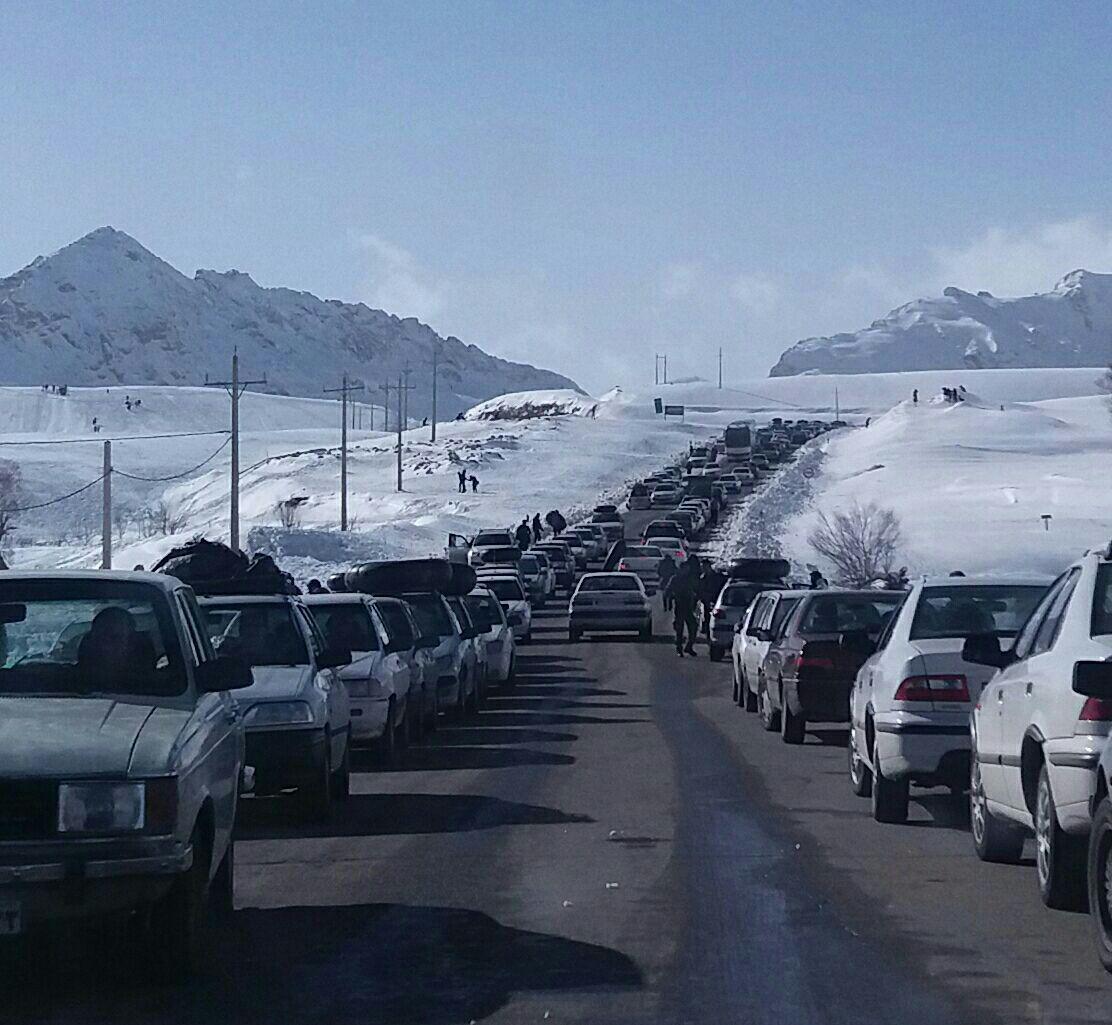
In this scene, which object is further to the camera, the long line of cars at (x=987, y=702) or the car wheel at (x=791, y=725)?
the car wheel at (x=791, y=725)

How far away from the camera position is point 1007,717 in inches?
401

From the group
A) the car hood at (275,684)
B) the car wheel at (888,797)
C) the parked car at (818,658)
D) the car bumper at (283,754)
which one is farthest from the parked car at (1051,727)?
the parked car at (818,658)

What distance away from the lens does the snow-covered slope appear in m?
66.6

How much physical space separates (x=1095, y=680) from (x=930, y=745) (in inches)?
→ 172

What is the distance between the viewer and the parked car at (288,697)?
518 inches

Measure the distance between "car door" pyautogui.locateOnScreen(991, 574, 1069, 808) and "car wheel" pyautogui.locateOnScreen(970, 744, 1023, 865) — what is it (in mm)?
204

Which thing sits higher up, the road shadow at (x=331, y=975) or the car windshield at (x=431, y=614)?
the car windshield at (x=431, y=614)

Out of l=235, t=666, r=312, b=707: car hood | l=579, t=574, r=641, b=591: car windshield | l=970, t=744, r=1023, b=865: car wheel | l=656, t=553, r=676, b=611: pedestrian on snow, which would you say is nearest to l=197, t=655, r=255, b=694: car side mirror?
l=235, t=666, r=312, b=707: car hood

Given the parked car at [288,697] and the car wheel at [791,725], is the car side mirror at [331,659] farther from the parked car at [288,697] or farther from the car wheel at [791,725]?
the car wheel at [791,725]

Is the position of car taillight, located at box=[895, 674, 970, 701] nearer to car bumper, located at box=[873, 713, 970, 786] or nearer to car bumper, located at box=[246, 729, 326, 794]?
car bumper, located at box=[873, 713, 970, 786]

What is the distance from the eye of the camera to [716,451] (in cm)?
13412

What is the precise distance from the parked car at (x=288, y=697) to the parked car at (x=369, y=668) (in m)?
1.69

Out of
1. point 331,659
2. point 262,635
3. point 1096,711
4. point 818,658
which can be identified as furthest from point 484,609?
point 1096,711

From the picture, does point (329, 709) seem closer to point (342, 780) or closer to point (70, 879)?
point (342, 780)
